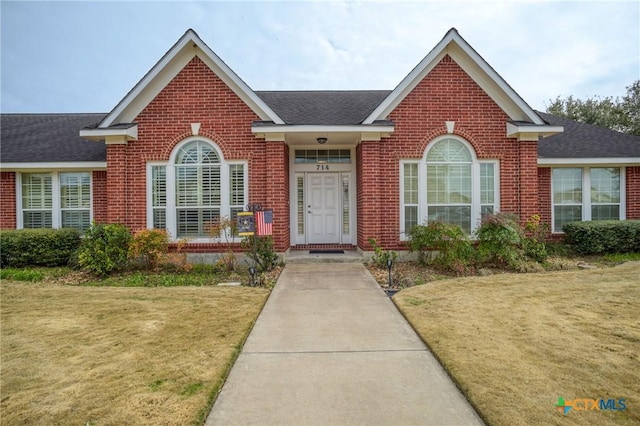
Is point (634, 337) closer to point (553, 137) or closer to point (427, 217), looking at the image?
point (427, 217)

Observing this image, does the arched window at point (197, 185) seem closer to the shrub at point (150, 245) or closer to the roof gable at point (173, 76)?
the shrub at point (150, 245)

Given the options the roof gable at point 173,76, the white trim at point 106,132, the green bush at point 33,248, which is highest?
the roof gable at point 173,76

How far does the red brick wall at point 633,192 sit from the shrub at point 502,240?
518 centimetres

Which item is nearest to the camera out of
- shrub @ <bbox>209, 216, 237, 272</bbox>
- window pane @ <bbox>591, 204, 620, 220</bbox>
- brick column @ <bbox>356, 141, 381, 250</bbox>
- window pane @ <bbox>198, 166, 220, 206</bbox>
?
shrub @ <bbox>209, 216, 237, 272</bbox>

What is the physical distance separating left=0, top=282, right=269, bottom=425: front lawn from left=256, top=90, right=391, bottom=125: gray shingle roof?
5412mm

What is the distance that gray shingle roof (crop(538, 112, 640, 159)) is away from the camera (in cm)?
1097

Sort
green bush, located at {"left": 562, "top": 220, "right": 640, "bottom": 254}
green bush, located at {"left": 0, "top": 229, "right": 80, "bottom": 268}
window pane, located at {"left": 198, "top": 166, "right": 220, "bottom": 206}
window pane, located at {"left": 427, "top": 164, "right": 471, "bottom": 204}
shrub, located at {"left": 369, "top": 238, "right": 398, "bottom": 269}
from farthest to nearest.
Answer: green bush, located at {"left": 562, "top": 220, "right": 640, "bottom": 254} < window pane, located at {"left": 427, "top": 164, "right": 471, "bottom": 204} < window pane, located at {"left": 198, "top": 166, "right": 220, "bottom": 206} < green bush, located at {"left": 0, "top": 229, "right": 80, "bottom": 268} < shrub, located at {"left": 369, "top": 238, "right": 398, "bottom": 269}

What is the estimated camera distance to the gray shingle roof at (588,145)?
1097 cm

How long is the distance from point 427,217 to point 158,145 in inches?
307

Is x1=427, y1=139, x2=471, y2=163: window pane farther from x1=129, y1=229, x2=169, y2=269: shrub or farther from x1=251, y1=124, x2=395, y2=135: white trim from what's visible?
x1=129, y1=229, x2=169, y2=269: shrub

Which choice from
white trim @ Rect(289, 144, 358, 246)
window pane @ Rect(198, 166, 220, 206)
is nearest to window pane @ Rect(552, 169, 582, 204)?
white trim @ Rect(289, 144, 358, 246)

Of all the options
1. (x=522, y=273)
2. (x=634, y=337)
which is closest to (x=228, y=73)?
(x=522, y=273)

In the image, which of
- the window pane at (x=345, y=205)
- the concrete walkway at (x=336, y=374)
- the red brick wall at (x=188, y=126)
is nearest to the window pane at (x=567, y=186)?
the window pane at (x=345, y=205)

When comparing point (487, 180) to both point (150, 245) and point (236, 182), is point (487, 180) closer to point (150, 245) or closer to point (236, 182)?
point (236, 182)
